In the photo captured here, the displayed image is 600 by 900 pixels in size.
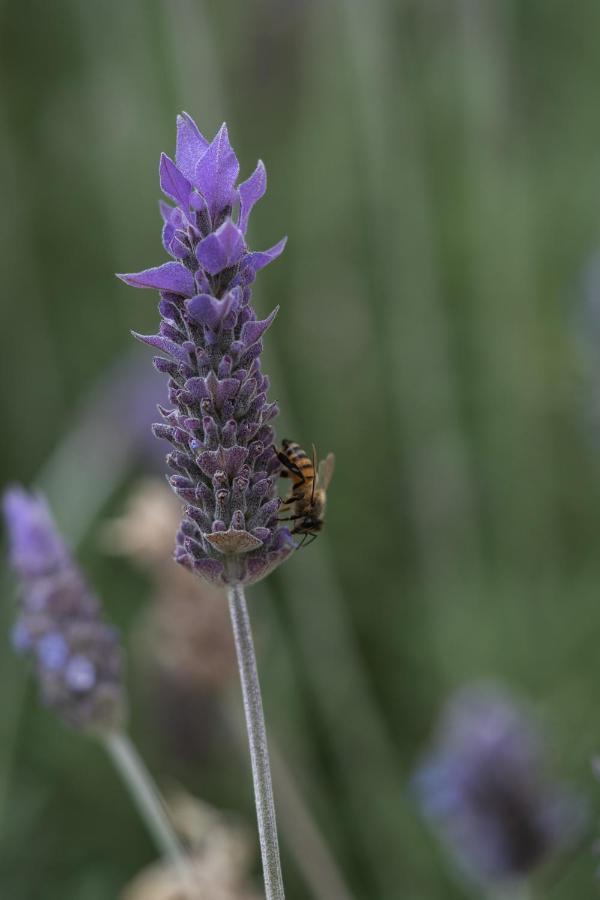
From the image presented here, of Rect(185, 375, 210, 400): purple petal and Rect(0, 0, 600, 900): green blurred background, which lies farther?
Rect(0, 0, 600, 900): green blurred background

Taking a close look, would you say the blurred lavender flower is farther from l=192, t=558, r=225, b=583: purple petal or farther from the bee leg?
l=192, t=558, r=225, b=583: purple petal

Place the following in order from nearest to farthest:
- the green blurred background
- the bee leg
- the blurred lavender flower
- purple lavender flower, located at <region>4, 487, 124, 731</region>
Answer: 1. the bee leg
2. purple lavender flower, located at <region>4, 487, 124, 731</region>
3. the blurred lavender flower
4. the green blurred background

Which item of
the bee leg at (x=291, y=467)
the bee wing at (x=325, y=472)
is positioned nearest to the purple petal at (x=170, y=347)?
the bee leg at (x=291, y=467)

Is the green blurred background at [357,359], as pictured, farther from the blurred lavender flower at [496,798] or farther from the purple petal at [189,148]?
the purple petal at [189,148]

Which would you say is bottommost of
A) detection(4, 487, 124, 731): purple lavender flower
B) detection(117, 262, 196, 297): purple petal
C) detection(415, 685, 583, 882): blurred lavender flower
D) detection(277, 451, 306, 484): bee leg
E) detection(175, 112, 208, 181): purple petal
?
detection(415, 685, 583, 882): blurred lavender flower

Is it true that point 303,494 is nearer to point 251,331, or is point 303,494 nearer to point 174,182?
point 251,331

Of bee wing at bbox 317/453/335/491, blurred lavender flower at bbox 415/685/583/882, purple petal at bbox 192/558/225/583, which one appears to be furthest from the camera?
Result: blurred lavender flower at bbox 415/685/583/882

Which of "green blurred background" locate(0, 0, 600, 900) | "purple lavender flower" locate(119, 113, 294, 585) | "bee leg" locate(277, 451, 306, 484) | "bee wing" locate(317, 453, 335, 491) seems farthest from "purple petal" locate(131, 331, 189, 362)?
"green blurred background" locate(0, 0, 600, 900)
